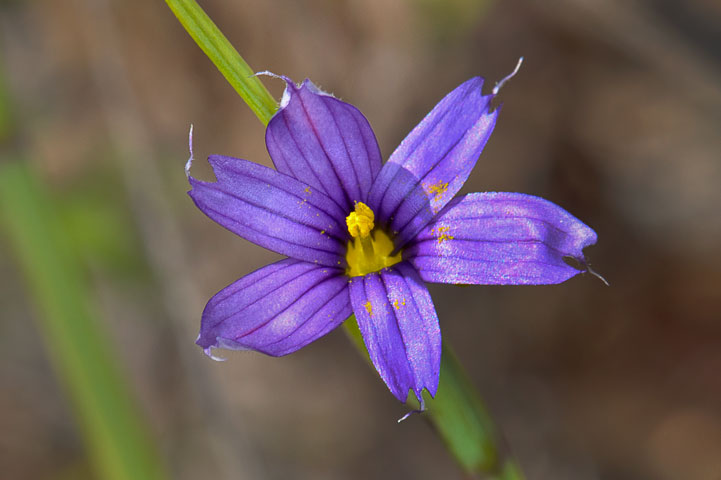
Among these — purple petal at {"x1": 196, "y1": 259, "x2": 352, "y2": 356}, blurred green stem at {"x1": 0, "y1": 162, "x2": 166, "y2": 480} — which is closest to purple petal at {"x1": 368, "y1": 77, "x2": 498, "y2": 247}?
purple petal at {"x1": 196, "y1": 259, "x2": 352, "y2": 356}

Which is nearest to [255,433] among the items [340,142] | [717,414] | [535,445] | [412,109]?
[535,445]

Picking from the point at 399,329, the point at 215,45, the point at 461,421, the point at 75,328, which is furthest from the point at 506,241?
the point at 75,328

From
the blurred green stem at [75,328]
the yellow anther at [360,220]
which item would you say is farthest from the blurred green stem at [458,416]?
the blurred green stem at [75,328]

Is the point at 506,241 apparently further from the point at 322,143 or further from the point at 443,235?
the point at 322,143

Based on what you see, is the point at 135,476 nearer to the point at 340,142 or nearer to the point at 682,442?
the point at 340,142

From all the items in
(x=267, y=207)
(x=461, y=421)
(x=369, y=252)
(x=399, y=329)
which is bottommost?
(x=461, y=421)

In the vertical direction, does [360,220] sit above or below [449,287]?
above

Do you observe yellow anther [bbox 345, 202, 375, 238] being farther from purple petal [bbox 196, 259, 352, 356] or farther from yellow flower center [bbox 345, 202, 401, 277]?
purple petal [bbox 196, 259, 352, 356]

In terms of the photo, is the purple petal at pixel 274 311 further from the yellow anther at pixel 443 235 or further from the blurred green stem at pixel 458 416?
the yellow anther at pixel 443 235
